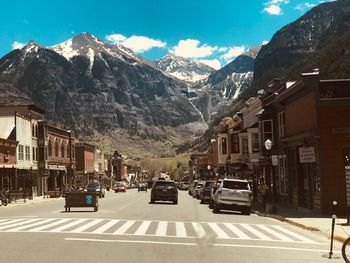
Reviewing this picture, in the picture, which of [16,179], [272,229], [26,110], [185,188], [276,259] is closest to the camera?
[276,259]

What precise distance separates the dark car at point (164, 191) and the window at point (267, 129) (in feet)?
25.7

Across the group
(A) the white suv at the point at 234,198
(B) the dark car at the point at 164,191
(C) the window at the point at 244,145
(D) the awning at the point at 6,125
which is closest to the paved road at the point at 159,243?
(A) the white suv at the point at 234,198

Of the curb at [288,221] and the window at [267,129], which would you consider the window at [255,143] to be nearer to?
the window at [267,129]

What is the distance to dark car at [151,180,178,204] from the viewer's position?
4050 cm

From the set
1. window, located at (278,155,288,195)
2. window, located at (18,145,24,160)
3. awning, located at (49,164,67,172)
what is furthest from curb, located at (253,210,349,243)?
awning, located at (49,164,67,172)

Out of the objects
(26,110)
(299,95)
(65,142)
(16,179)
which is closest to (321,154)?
(299,95)

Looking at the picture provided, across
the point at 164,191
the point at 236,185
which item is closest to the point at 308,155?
the point at 236,185

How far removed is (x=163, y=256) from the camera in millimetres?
12102

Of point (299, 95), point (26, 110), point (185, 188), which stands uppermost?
point (26, 110)

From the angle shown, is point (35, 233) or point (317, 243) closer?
point (317, 243)

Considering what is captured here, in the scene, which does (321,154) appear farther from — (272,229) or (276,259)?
(276,259)

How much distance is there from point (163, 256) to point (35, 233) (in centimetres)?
647

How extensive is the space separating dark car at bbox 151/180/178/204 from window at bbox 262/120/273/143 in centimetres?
784

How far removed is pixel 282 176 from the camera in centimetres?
3800
